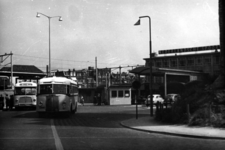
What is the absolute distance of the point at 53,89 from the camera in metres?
26.9

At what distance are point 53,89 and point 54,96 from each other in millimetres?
724

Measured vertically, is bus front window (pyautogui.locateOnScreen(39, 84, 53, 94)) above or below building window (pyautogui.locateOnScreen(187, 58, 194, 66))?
below

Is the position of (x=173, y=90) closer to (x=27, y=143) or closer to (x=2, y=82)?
(x=2, y=82)

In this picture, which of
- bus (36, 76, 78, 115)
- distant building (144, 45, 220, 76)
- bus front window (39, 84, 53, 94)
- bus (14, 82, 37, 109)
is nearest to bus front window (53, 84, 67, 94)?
bus (36, 76, 78, 115)

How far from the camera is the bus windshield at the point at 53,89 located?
2686cm

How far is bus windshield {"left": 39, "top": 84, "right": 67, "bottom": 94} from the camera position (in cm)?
2686

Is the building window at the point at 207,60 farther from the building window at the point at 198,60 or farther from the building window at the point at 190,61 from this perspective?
the building window at the point at 190,61

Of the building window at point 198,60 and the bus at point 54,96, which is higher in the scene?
the building window at point 198,60

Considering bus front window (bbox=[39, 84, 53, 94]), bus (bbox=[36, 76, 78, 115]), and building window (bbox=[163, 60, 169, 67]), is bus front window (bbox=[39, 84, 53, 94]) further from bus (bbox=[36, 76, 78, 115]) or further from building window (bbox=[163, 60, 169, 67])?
building window (bbox=[163, 60, 169, 67])

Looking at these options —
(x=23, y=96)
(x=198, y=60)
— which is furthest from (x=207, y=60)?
(x=23, y=96)

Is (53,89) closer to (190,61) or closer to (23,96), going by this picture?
(23,96)

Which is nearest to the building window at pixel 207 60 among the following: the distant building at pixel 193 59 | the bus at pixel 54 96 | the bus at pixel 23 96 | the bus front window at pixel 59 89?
the distant building at pixel 193 59

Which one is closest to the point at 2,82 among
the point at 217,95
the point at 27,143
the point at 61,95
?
the point at 61,95

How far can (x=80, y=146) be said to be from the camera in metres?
11.4
